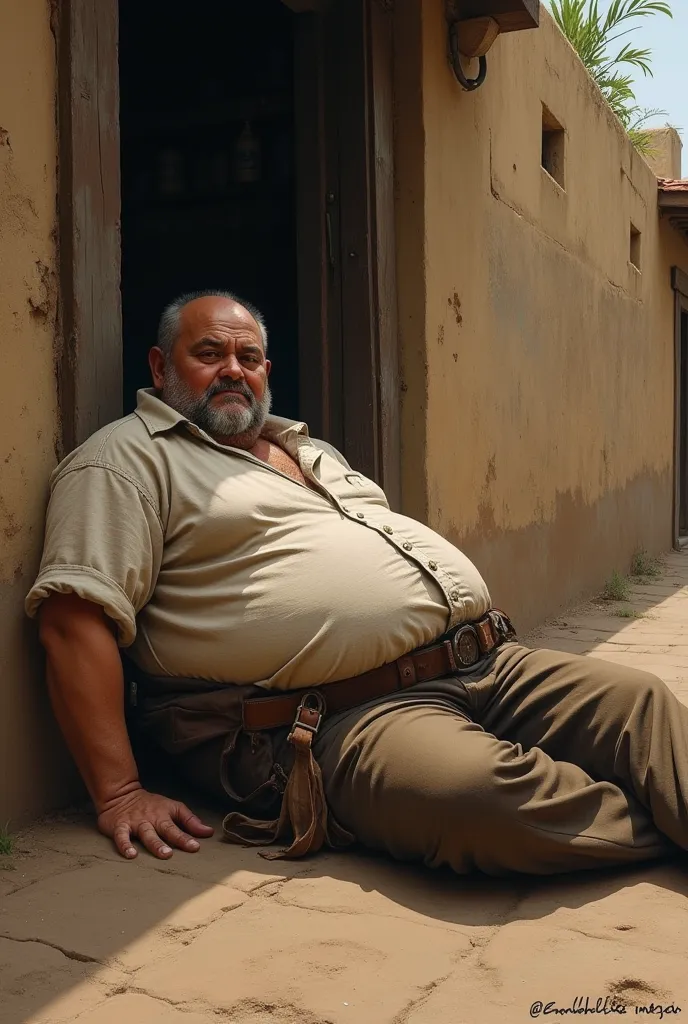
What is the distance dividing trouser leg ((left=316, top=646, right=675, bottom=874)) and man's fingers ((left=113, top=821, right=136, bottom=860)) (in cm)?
45

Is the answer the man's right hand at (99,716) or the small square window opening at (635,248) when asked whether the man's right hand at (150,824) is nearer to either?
the man's right hand at (99,716)

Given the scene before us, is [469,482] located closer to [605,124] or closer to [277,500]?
[277,500]

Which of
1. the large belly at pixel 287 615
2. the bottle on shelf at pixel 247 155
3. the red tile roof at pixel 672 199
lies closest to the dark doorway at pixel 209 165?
the bottle on shelf at pixel 247 155

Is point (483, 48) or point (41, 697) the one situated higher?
point (483, 48)

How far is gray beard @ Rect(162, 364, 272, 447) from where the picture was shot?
2939mm

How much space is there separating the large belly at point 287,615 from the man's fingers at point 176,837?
1.16ft

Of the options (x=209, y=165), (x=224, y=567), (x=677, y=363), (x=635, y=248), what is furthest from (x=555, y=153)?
(x=224, y=567)

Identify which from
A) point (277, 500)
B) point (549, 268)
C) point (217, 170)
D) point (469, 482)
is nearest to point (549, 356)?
point (549, 268)

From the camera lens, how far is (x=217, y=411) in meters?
2.94

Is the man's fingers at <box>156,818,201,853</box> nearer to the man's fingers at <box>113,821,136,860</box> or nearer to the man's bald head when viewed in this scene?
the man's fingers at <box>113,821,136,860</box>

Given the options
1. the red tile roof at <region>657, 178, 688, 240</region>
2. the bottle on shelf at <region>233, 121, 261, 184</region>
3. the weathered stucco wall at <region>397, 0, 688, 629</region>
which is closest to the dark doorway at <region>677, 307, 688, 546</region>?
the red tile roof at <region>657, 178, 688, 240</region>

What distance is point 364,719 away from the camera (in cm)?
250

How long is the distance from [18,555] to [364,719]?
879mm

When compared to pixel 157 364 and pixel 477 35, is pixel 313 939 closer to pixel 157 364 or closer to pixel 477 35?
pixel 157 364
